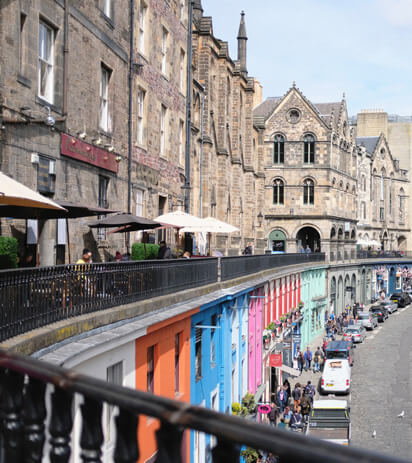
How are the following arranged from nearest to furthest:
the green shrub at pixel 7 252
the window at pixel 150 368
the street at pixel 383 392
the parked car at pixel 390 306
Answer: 1. the green shrub at pixel 7 252
2. the window at pixel 150 368
3. the street at pixel 383 392
4. the parked car at pixel 390 306

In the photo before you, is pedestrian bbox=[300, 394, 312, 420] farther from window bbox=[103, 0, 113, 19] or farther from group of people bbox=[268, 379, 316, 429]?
window bbox=[103, 0, 113, 19]

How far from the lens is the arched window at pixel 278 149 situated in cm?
6588

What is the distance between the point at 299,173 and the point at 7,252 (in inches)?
2186

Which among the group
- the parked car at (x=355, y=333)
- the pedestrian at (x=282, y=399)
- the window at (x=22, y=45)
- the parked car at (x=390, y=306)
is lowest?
the pedestrian at (x=282, y=399)

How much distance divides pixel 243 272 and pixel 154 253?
16.3ft

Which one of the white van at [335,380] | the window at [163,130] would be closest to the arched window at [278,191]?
the white van at [335,380]

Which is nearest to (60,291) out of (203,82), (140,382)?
(140,382)

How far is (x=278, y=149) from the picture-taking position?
66062 millimetres

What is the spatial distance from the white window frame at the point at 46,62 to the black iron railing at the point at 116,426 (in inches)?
531

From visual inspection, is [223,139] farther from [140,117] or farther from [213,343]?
[213,343]

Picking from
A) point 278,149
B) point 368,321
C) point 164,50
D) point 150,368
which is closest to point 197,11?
point 164,50

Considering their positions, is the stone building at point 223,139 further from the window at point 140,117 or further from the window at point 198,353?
the window at point 198,353

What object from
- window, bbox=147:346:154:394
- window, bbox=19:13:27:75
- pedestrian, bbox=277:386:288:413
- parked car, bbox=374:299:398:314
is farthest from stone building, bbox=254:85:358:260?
window, bbox=147:346:154:394

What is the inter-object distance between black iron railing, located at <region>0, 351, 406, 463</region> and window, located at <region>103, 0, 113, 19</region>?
60.6 feet
